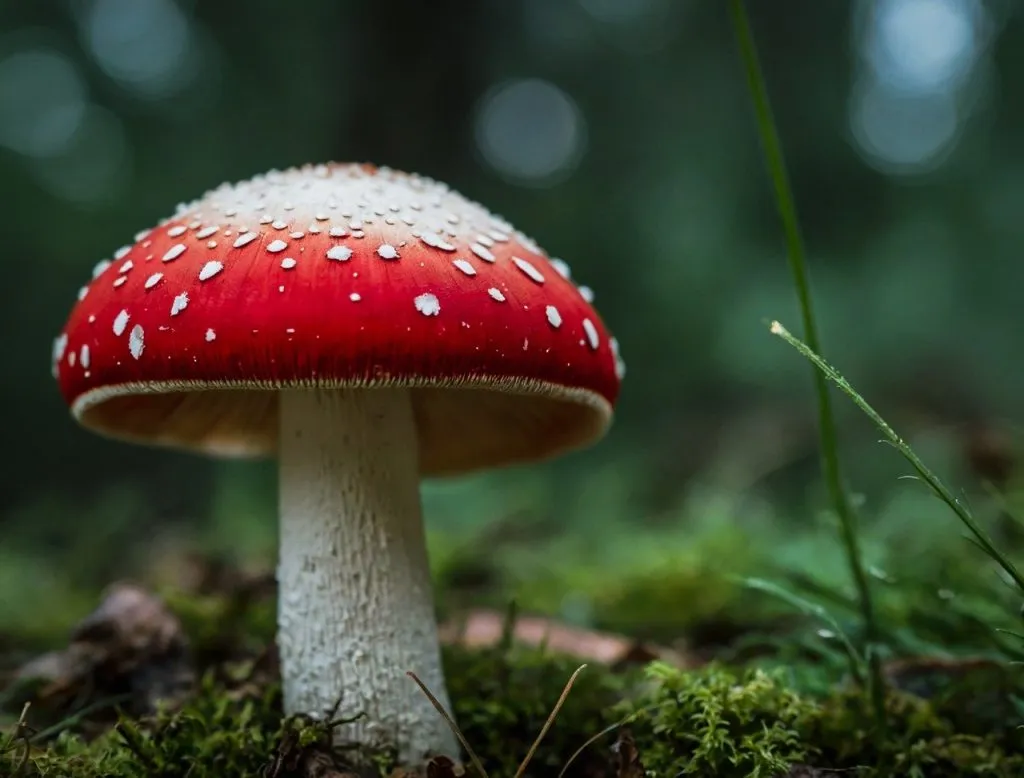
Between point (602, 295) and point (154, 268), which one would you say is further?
point (602, 295)

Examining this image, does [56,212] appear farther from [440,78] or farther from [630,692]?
[630,692]

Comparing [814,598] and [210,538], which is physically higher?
[814,598]

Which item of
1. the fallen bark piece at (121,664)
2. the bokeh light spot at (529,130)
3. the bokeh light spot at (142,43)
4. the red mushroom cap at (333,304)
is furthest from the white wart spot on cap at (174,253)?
the bokeh light spot at (529,130)

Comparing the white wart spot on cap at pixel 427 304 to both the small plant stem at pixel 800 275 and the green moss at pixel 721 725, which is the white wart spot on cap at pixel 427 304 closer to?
the small plant stem at pixel 800 275

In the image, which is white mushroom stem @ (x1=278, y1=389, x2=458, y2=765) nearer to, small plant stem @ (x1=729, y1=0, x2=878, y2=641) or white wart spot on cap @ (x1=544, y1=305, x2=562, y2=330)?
white wart spot on cap @ (x1=544, y1=305, x2=562, y2=330)

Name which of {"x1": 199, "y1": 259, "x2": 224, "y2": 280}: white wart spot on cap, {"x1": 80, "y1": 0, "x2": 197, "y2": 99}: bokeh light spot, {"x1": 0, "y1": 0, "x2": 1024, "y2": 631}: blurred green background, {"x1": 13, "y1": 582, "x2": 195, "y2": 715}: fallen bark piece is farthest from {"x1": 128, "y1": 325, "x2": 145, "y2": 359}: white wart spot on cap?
{"x1": 80, "y1": 0, "x2": 197, "y2": 99}: bokeh light spot

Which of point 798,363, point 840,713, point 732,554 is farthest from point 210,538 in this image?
point 798,363
